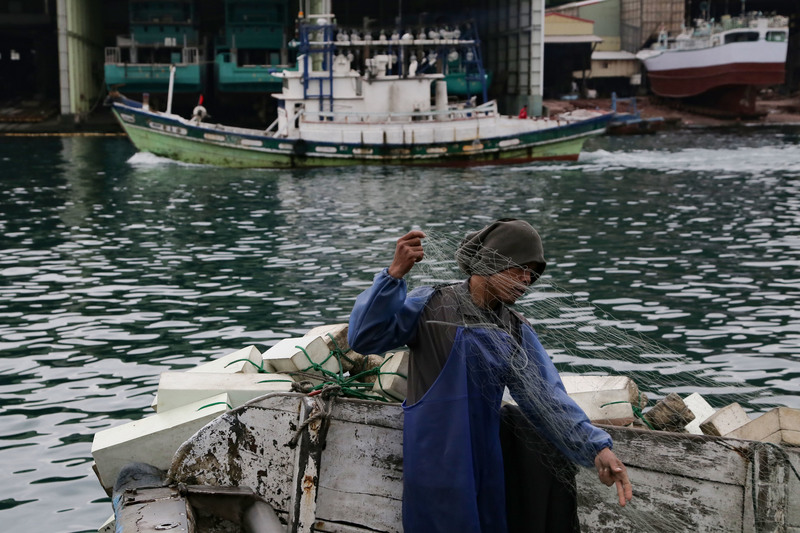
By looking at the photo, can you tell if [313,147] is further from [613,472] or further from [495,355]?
[613,472]

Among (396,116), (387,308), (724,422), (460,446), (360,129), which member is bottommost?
(724,422)

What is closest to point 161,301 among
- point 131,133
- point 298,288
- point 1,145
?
point 298,288

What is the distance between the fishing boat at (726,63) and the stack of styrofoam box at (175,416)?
2012 inches

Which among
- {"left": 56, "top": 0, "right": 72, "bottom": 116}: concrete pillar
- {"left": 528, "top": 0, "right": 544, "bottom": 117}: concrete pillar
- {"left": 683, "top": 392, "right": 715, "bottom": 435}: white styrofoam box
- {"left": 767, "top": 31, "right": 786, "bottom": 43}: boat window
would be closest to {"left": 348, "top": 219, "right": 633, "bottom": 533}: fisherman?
{"left": 683, "top": 392, "right": 715, "bottom": 435}: white styrofoam box

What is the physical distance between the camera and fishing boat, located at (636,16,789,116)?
2012 inches

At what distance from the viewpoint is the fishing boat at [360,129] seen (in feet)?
103

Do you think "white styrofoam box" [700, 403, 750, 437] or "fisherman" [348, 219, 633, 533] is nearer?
"fisherman" [348, 219, 633, 533]

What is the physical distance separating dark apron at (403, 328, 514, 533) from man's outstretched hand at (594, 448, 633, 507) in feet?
1.31

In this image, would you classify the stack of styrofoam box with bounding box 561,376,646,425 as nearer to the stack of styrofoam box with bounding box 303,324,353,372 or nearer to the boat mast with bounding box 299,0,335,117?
the stack of styrofoam box with bounding box 303,324,353,372

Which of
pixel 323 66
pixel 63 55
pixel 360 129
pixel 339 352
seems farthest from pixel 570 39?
pixel 339 352

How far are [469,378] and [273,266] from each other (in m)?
11.2

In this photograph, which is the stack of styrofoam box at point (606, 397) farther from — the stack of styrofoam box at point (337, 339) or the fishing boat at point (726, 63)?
the fishing boat at point (726, 63)

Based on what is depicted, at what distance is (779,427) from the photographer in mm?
4676

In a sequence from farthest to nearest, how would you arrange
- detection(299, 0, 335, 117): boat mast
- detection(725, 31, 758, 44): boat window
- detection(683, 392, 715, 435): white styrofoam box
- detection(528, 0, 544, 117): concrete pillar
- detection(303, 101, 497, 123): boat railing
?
detection(725, 31, 758, 44): boat window < detection(528, 0, 544, 117): concrete pillar < detection(303, 101, 497, 123): boat railing < detection(299, 0, 335, 117): boat mast < detection(683, 392, 715, 435): white styrofoam box
